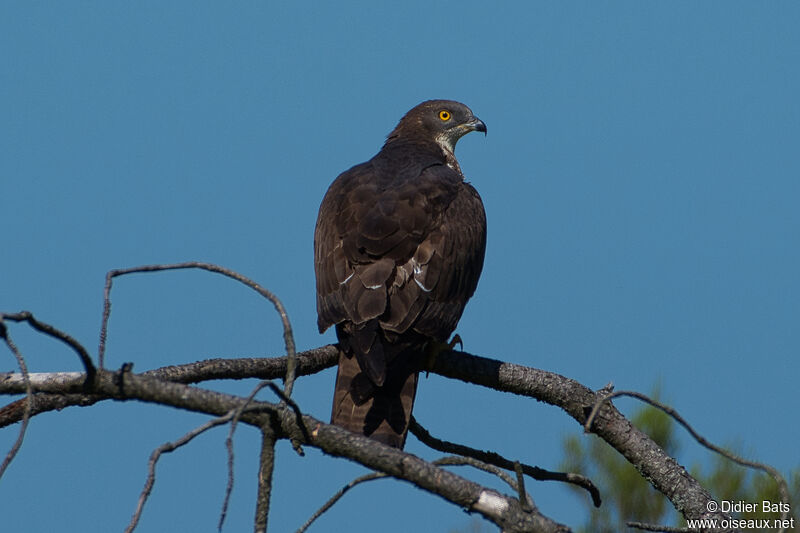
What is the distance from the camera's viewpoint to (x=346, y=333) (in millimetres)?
5164

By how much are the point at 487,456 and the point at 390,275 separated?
3.57ft

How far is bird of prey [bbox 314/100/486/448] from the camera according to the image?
4941 mm

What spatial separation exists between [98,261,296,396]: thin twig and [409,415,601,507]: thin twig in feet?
5.16

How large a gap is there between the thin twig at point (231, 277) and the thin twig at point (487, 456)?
61.9 inches

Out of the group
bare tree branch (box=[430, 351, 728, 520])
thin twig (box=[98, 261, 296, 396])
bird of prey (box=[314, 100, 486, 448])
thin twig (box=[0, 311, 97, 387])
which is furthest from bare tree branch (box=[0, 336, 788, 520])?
thin twig (box=[0, 311, 97, 387])

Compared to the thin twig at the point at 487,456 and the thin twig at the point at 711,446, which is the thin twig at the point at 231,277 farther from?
the thin twig at the point at 487,456

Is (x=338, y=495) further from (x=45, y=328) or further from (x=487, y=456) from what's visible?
(x=487, y=456)

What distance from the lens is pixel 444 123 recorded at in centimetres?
840

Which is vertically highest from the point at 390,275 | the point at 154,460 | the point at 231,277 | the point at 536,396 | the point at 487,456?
the point at 390,275

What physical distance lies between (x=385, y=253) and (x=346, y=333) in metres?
0.51

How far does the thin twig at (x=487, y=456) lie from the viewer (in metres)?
4.27

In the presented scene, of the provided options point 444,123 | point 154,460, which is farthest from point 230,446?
point 444,123

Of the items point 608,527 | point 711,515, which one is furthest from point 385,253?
point 608,527

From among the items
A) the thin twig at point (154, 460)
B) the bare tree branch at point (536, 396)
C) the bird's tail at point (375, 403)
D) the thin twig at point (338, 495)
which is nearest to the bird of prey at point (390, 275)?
the bird's tail at point (375, 403)
